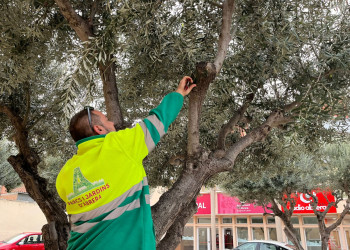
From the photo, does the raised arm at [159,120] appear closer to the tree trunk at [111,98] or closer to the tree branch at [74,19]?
the tree trunk at [111,98]

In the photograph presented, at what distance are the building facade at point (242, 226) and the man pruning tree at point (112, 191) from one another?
20.2m

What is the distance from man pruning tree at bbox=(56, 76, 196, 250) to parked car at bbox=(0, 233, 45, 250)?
13831 millimetres

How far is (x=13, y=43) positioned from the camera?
466 cm

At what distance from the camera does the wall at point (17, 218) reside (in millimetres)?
19109

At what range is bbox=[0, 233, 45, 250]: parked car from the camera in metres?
13.4

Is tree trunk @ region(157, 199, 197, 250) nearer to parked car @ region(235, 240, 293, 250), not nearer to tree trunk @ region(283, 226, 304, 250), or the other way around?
parked car @ region(235, 240, 293, 250)

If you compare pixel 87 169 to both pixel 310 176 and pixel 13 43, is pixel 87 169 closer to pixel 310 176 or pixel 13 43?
pixel 13 43

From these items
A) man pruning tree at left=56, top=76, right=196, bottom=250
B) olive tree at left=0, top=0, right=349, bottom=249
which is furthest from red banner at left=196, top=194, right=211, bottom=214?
man pruning tree at left=56, top=76, right=196, bottom=250

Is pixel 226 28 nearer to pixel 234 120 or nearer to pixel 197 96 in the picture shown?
pixel 197 96

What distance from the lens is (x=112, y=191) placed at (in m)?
1.83

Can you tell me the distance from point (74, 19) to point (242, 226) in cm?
2372

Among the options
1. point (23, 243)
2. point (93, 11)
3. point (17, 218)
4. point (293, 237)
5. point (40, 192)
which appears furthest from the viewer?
point (17, 218)

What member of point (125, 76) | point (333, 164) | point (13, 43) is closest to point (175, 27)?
point (125, 76)

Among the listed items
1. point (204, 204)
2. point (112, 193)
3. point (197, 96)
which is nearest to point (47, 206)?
point (197, 96)
